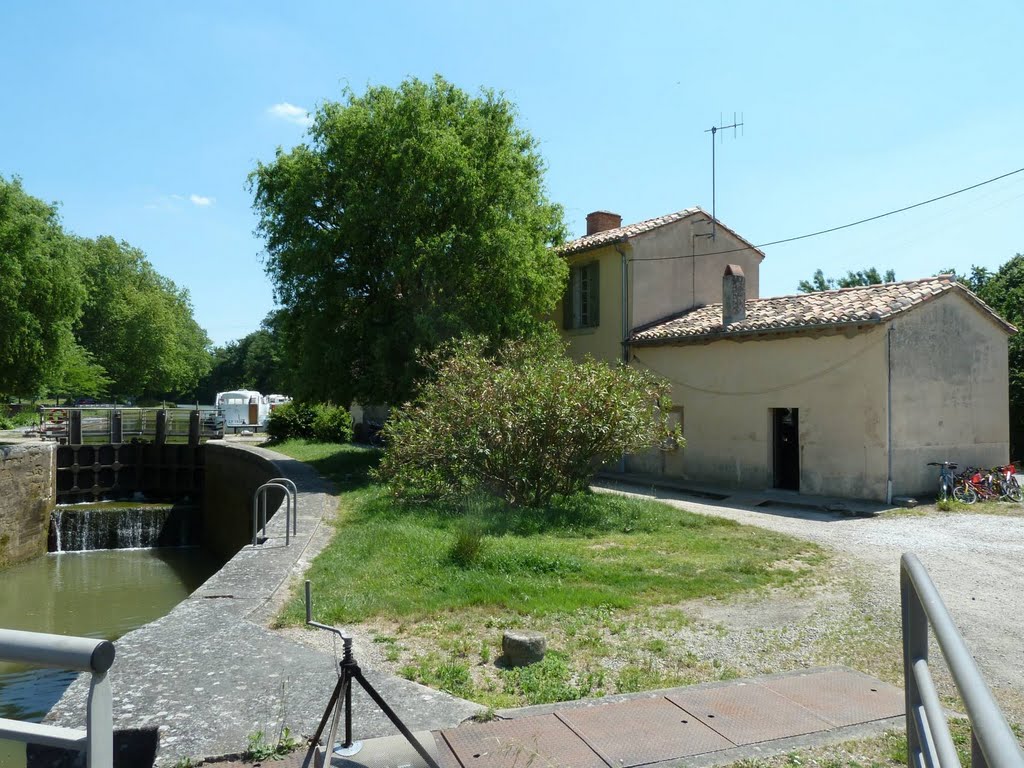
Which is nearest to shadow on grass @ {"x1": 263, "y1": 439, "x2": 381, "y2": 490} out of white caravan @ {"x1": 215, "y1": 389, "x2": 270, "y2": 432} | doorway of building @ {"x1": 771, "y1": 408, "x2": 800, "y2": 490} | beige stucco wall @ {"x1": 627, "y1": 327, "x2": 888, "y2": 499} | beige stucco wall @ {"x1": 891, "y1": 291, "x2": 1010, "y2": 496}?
beige stucco wall @ {"x1": 627, "y1": 327, "x2": 888, "y2": 499}

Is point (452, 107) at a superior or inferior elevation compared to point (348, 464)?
superior

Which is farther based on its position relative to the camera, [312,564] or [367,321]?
[367,321]

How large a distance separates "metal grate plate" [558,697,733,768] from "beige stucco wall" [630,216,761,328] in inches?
671

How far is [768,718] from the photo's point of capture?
439 cm

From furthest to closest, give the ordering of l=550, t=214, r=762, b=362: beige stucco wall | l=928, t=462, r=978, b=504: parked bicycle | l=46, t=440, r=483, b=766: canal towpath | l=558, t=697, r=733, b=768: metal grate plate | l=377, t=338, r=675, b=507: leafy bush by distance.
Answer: l=550, t=214, r=762, b=362: beige stucco wall → l=928, t=462, r=978, b=504: parked bicycle → l=377, t=338, r=675, b=507: leafy bush → l=46, t=440, r=483, b=766: canal towpath → l=558, t=697, r=733, b=768: metal grate plate

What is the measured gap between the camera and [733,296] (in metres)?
18.4

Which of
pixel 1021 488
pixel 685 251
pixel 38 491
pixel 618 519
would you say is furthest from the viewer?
pixel 685 251

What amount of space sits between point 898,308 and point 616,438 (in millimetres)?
6620

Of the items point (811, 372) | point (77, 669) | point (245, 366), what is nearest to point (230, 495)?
point (811, 372)

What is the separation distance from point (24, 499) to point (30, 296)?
5.75m

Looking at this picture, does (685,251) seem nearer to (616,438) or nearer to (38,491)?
(616,438)

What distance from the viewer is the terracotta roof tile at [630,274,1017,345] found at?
15.4m

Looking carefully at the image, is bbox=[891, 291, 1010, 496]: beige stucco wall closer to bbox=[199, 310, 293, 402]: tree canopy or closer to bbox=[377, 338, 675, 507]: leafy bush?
bbox=[377, 338, 675, 507]: leafy bush

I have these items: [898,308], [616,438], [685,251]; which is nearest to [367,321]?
[616,438]
